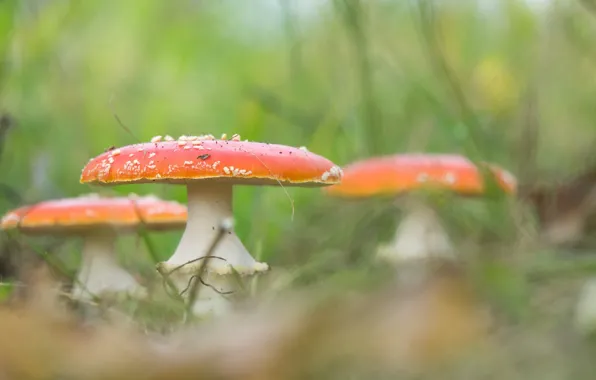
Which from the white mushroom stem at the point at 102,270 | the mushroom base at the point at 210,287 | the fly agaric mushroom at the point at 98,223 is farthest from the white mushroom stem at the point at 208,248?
the white mushroom stem at the point at 102,270

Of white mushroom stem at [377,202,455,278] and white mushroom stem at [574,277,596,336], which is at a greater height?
white mushroom stem at [377,202,455,278]

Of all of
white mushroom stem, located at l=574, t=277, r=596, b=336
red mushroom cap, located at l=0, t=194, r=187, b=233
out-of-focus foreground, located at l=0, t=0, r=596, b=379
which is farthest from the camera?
red mushroom cap, located at l=0, t=194, r=187, b=233

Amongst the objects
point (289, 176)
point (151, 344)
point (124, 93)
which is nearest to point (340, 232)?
point (289, 176)

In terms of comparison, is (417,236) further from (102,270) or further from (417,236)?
(102,270)

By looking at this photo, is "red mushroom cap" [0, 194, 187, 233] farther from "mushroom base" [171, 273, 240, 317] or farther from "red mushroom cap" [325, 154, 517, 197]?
"red mushroom cap" [325, 154, 517, 197]

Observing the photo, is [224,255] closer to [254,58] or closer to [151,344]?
[151,344]


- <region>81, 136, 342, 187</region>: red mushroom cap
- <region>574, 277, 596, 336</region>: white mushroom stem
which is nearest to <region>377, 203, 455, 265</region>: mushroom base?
<region>81, 136, 342, 187</region>: red mushroom cap

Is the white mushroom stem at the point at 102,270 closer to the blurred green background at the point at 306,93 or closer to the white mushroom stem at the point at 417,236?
the blurred green background at the point at 306,93
